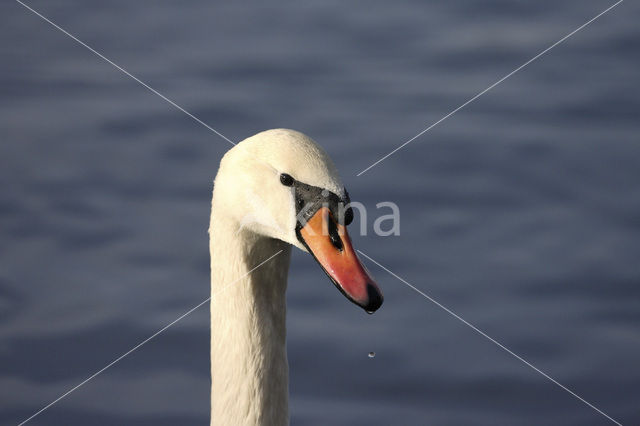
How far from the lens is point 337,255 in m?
4.81

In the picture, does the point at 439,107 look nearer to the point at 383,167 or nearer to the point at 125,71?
the point at 383,167

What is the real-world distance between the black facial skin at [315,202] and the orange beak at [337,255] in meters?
0.01

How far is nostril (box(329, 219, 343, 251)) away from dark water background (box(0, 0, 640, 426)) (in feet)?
7.71

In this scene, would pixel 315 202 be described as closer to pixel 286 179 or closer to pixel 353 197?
pixel 286 179

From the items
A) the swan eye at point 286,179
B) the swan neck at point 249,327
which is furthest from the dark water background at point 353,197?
the swan eye at point 286,179

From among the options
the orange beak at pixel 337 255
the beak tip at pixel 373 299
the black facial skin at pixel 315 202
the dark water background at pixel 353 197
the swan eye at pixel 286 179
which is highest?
the dark water background at pixel 353 197

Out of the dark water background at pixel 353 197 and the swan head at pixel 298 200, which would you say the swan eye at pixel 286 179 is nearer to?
the swan head at pixel 298 200

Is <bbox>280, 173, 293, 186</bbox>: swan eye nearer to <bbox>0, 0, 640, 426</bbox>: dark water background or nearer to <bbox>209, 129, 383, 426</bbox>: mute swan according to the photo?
<bbox>209, 129, 383, 426</bbox>: mute swan

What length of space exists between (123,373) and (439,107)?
11.5 ft

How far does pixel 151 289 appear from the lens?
7742 millimetres

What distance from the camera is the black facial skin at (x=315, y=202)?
4.74m

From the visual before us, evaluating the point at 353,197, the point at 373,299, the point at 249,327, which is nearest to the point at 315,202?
the point at 373,299

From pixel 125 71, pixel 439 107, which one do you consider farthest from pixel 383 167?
pixel 125 71

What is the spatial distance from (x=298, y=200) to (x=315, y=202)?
86 mm
